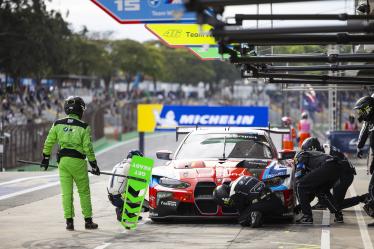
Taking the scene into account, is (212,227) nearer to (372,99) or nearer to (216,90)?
(372,99)

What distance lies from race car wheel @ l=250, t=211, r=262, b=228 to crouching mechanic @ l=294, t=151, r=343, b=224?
0.89 m

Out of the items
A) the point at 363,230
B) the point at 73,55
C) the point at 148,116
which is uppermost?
the point at 73,55

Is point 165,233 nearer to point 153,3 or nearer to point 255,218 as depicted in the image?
point 255,218

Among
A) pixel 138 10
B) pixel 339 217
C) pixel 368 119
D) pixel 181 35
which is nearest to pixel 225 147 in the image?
pixel 339 217

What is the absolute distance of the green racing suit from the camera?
1284 centimetres

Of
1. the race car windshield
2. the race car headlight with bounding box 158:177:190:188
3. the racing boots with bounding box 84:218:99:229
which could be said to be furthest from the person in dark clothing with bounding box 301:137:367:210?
the racing boots with bounding box 84:218:99:229

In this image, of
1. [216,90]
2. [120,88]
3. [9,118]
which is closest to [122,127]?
[9,118]

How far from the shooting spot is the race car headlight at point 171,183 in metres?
13.3

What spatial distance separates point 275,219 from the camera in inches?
551

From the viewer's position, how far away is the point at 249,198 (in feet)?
42.3

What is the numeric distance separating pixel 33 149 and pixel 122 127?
23312mm

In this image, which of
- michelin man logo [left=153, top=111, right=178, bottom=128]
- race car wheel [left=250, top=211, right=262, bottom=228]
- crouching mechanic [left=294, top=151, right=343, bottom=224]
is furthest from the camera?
michelin man logo [left=153, top=111, right=178, bottom=128]

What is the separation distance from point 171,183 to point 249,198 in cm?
119

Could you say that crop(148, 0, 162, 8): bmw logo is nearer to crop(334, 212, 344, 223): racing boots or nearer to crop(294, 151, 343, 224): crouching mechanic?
crop(294, 151, 343, 224): crouching mechanic
